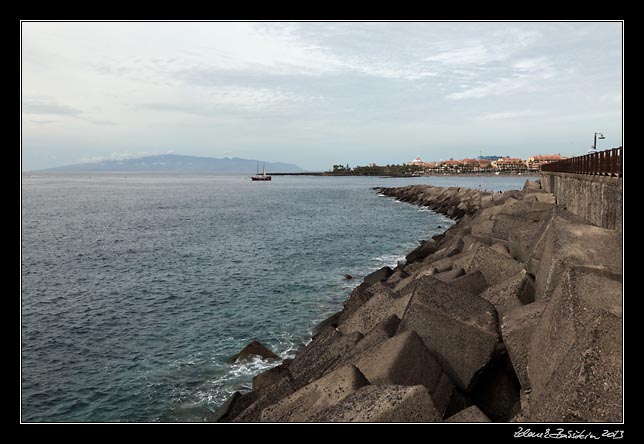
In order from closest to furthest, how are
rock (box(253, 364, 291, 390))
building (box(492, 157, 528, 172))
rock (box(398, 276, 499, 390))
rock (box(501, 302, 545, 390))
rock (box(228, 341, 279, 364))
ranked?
rock (box(501, 302, 545, 390)), rock (box(398, 276, 499, 390)), rock (box(253, 364, 291, 390)), rock (box(228, 341, 279, 364)), building (box(492, 157, 528, 172))

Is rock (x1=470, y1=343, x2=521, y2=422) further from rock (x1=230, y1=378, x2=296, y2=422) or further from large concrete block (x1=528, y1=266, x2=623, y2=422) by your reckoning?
rock (x1=230, y1=378, x2=296, y2=422)

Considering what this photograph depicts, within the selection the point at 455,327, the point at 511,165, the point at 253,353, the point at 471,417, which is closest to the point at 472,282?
the point at 455,327

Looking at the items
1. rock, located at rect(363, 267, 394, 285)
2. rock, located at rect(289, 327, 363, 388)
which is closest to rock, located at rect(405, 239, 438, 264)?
rock, located at rect(363, 267, 394, 285)

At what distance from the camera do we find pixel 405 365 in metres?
5.63

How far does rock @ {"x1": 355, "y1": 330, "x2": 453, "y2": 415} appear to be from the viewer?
552cm

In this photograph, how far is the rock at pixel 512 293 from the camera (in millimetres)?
7493

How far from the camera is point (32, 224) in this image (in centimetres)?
3922

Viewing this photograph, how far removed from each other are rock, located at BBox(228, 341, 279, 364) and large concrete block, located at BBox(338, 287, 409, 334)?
3018mm

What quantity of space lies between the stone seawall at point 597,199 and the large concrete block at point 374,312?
4.38 m

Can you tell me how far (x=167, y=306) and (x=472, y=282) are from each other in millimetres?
11445

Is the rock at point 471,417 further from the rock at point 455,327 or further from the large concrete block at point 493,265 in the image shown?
the large concrete block at point 493,265

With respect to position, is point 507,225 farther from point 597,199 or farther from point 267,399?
point 267,399
